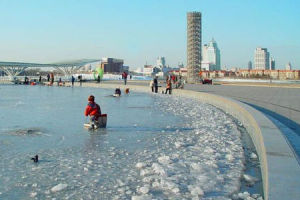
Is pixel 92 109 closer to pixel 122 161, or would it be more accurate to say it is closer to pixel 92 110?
pixel 92 110

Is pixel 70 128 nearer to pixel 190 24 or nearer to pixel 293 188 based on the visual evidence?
pixel 293 188

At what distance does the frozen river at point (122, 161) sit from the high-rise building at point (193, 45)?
35.2m

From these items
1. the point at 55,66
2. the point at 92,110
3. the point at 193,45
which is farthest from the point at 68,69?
the point at 92,110

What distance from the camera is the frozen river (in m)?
4.02

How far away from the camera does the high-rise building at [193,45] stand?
43219 mm

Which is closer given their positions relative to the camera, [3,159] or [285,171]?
[285,171]

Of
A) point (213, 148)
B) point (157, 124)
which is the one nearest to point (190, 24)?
point (157, 124)

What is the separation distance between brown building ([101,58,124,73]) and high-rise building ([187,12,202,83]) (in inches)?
4464

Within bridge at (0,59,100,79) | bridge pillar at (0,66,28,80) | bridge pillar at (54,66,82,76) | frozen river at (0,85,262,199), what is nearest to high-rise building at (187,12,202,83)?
frozen river at (0,85,262,199)

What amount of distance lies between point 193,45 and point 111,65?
121395 mm

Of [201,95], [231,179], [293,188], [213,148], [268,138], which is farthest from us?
[201,95]

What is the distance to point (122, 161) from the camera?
5348 millimetres

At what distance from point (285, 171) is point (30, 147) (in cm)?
466

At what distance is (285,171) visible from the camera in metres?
3.64
